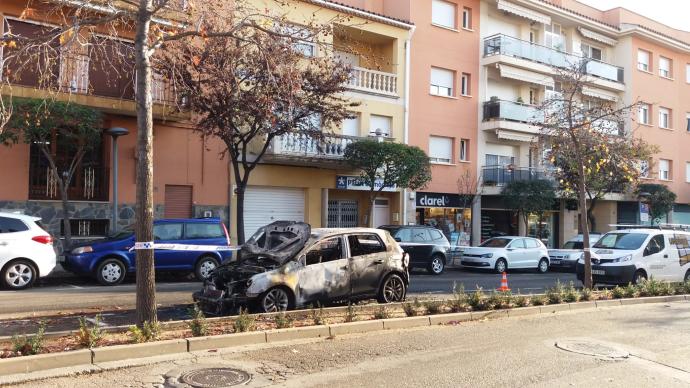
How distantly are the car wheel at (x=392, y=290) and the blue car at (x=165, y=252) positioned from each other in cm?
587

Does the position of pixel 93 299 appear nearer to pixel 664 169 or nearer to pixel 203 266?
pixel 203 266

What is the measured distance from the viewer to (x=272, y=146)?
20.4 m

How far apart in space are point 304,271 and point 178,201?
11.4 metres

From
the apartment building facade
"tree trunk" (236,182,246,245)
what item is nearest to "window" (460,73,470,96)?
the apartment building facade

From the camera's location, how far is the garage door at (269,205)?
2120cm

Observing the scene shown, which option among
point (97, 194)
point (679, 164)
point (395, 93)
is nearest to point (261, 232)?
point (97, 194)

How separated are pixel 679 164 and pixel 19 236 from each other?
125 ft

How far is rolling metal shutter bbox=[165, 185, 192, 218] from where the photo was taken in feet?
64.3

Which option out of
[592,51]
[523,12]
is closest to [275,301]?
[523,12]

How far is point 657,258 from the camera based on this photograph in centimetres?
1557

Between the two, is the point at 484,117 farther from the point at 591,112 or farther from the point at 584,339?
the point at 584,339

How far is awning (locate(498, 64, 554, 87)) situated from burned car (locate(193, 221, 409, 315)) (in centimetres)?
1912

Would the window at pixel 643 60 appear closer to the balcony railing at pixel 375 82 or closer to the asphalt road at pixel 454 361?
the balcony railing at pixel 375 82

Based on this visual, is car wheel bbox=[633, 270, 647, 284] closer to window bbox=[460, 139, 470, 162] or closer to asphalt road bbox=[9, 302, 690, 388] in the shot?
asphalt road bbox=[9, 302, 690, 388]
